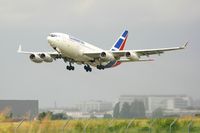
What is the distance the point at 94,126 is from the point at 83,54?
90.9 feet

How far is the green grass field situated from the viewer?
41.2 meters

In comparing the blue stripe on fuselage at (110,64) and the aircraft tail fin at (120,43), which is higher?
the aircraft tail fin at (120,43)

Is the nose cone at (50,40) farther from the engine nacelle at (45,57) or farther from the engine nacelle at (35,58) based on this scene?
the engine nacelle at (35,58)

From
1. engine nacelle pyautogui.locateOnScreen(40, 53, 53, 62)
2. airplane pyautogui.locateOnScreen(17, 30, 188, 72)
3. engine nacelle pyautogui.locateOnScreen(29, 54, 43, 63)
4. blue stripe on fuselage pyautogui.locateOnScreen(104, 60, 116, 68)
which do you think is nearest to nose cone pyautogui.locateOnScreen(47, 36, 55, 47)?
airplane pyautogui.locateOnScreen(17, 30, 188, 72)

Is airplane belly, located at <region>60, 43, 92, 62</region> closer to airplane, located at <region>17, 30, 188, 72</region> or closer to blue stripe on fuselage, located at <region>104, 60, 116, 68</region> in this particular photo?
airplane, located at <region>17, 30, 188, 72</region>

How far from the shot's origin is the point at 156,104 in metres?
106

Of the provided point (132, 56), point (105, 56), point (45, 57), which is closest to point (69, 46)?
point (105, 56)

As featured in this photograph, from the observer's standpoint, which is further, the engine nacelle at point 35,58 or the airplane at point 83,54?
the engine nacelle at point 35,58

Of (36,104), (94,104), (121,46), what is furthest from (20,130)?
(94,104)

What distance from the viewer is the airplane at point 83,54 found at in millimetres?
69375

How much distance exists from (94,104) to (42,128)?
8794 centimetres

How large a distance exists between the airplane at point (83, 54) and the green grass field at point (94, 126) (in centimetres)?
1604

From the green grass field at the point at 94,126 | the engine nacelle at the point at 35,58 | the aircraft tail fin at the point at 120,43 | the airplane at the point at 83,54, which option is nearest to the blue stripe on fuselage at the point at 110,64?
the airplane at the point at 83,54

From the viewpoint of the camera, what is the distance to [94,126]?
1735 inches
